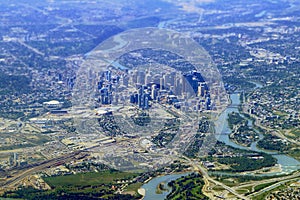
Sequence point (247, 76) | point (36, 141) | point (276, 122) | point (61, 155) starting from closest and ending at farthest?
point (61, 155), point (36, 141), point (276, 122), point (247, 76)

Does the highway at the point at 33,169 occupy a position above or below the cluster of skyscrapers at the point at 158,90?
below

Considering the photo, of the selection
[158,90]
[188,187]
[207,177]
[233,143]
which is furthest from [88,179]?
[158,90]

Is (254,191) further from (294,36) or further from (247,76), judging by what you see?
(294,36)

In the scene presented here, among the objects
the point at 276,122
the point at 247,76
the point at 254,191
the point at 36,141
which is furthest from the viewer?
the point at 247,76

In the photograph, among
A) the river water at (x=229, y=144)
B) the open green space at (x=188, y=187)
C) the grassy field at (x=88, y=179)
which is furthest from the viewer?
the grassy field at (x=88, y=179)

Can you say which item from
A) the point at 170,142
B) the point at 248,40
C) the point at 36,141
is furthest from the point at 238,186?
the point at 248,40

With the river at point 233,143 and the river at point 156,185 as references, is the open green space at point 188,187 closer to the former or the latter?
the river at point 156,185

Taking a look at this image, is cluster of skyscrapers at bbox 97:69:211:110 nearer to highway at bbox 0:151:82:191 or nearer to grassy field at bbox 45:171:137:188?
highway at bbox 0:151:82:191

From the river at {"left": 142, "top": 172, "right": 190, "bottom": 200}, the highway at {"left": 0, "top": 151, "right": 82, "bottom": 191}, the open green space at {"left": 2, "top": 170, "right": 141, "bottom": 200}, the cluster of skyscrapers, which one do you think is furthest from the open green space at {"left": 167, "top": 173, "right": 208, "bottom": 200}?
the cluster of skyscrapers

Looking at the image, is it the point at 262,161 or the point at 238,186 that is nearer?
the point at 238,186

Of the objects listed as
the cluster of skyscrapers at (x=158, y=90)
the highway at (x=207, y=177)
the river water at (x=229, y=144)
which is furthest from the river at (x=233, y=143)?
the highway at (x=207, y=177)

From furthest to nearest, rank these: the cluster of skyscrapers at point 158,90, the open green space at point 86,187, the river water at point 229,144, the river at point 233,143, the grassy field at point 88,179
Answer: the cluster of skyscrapers at point 158,90 < the river at point 233,143 < the grassy field at point 88,179 < the river water at point 229,144 < the open green space at point 86,187
